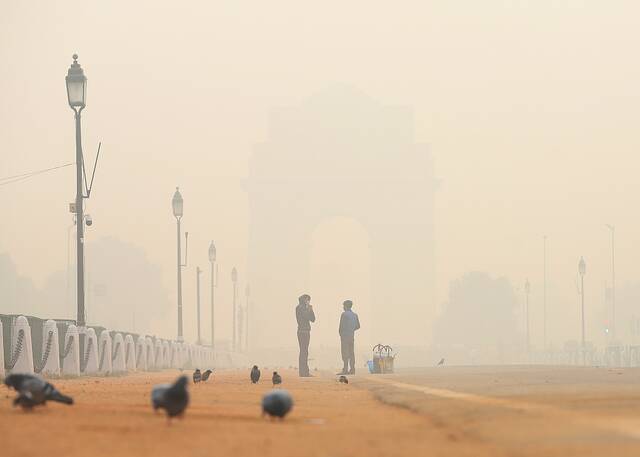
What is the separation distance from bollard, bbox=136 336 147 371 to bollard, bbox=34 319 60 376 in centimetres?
1622

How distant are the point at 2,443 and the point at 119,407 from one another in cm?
466

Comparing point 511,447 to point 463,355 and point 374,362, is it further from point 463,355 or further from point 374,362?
point 463,355

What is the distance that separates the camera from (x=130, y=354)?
43906 mm

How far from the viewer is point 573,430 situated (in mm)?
8852

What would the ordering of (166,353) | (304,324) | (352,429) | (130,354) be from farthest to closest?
1. (166,353)
2. (130,354)
3. (304,324)
4. (352,429)

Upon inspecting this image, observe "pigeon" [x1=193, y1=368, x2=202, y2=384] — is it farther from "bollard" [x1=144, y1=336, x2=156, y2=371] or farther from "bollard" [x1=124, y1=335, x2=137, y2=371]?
"bollard" [x1=144, y1=336, x2=156, y2=371]

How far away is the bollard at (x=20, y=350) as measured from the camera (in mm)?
27094

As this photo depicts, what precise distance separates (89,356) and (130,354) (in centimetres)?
856

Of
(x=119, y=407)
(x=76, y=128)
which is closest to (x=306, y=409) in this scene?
(x=119, y=407)

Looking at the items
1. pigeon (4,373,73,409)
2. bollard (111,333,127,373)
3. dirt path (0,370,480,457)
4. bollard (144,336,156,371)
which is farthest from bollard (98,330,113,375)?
pigeon (4,373,73,409)

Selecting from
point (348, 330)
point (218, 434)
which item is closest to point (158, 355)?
point (348, 330)

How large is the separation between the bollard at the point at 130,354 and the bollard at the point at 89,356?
7.65 metres

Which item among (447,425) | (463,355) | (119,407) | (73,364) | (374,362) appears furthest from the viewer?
(463,355)

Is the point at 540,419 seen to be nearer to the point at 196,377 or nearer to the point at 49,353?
the point at 196,377
